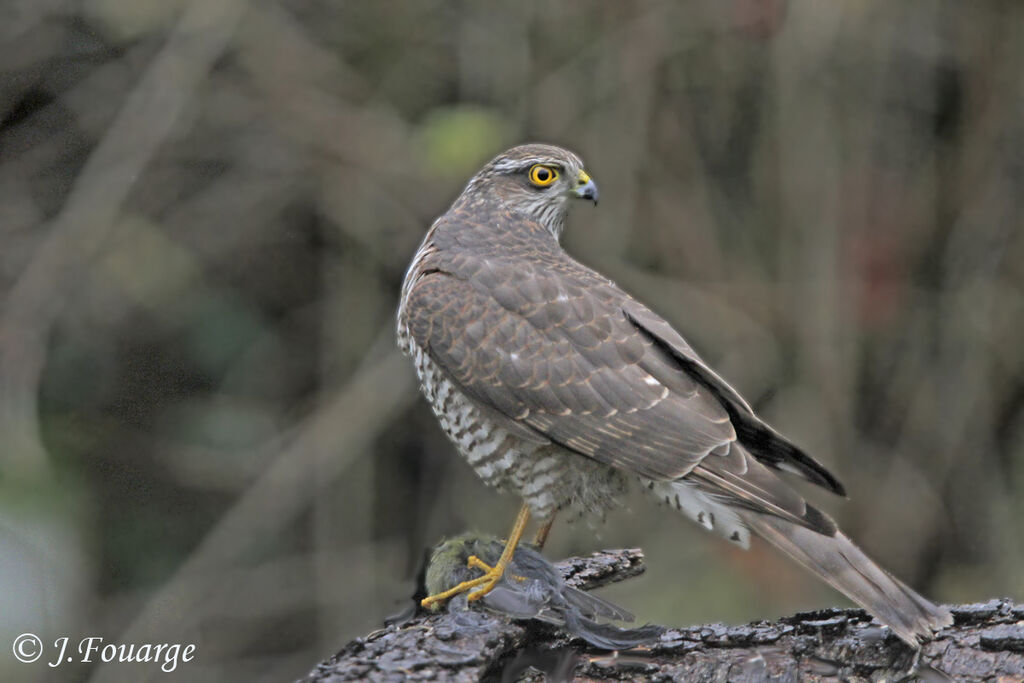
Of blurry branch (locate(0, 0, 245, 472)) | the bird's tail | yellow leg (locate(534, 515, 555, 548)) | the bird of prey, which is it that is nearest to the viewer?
the bird's tail

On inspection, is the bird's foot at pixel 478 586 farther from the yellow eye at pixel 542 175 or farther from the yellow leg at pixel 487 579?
the yellow eye at pixel 542 175

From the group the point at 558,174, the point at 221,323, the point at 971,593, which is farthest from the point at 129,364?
the point at 971,593

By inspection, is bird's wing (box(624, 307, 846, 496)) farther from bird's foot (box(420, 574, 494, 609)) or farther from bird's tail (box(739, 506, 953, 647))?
bird's foot (box(420, 574, 494, 609))

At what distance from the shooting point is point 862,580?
2598 millimetres

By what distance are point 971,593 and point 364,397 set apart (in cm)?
283

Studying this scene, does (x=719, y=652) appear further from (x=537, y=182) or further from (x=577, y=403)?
(x=537, y=182)

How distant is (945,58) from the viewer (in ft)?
18.4

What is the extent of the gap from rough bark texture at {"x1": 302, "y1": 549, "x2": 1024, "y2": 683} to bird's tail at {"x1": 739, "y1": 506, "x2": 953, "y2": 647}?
10cm

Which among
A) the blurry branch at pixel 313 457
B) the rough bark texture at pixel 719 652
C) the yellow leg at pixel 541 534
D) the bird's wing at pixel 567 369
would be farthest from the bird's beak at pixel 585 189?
the blurry branch at pixel 313 457

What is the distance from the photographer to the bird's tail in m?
2.57

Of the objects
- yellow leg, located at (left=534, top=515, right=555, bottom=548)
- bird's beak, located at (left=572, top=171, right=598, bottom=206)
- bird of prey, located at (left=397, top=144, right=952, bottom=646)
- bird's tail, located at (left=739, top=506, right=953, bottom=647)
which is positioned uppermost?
bird's beak, located at (left=572, top=171, right=598, bottom=206)

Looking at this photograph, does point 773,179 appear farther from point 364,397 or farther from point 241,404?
point 241,404

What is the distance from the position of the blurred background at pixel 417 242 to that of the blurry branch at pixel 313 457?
13 mm

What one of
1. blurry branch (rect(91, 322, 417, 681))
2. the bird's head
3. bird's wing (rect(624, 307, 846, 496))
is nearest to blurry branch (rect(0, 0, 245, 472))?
blurry branch (rect(91, 322, 417, 681))
